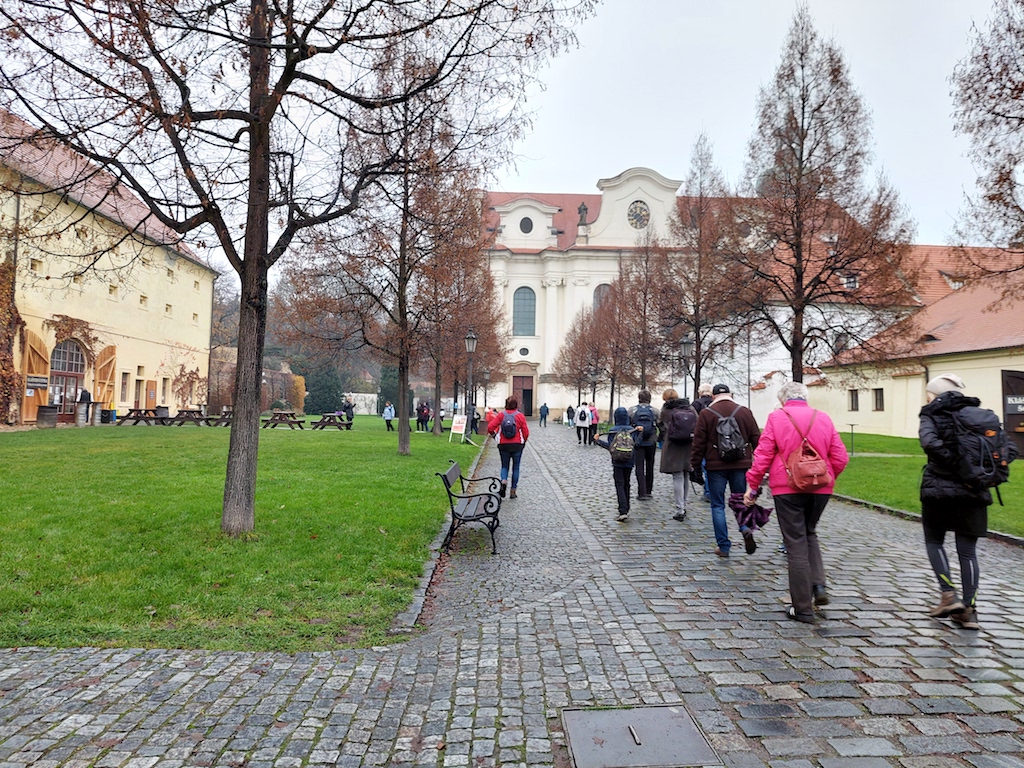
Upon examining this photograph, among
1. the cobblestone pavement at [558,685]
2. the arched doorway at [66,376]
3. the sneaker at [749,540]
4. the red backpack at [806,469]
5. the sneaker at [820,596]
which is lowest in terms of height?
the cobblestone pavement at [558,685]

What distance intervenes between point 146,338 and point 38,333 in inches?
361

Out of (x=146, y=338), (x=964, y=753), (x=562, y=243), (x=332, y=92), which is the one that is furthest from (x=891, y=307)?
(x=562, y=243)

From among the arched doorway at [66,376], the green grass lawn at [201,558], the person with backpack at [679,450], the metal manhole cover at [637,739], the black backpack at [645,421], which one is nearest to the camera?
the metal manhole cover at [637,739]

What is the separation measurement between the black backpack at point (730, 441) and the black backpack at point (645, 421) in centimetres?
344

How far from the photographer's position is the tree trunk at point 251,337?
24.1 feet

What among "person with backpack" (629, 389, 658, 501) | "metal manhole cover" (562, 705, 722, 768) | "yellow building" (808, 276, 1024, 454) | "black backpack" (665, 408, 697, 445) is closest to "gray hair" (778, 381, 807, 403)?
"metal manhole cover" (562, 705, 722, 768)

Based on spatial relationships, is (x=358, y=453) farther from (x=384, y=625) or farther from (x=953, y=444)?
(x=953, y=444)

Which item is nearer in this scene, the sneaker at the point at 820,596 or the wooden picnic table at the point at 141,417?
the sneaker at the point at 820,596

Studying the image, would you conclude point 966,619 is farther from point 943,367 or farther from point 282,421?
point 282,421

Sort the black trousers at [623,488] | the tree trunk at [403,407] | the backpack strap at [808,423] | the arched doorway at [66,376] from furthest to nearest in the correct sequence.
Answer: the arched doorway at [66,376] < the tree trunk at [403,407] < the black trousers at [623,488] < the backpack strap at [808,423]

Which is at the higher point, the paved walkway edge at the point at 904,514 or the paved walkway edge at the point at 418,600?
the paved walkway edge at the point at 904,514

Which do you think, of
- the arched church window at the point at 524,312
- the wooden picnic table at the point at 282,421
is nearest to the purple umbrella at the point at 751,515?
the wooden picnic table at the point at 282,421

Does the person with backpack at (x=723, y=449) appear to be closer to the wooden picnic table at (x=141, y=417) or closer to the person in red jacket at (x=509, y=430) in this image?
the person in red jacket at (x=509, y=430)

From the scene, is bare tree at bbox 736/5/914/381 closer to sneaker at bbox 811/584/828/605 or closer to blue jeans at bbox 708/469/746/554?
blue jeans at bbox 708/469/746/554
